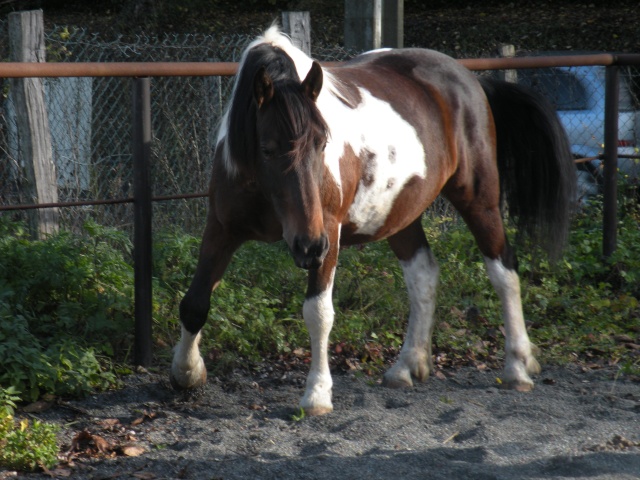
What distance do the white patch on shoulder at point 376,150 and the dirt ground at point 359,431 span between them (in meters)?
0.91

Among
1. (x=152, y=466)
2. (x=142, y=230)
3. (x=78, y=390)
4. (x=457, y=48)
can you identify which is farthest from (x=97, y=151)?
(x=457, y=48)

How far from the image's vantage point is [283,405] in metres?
4.21

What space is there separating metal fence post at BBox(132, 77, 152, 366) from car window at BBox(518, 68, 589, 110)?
499cm

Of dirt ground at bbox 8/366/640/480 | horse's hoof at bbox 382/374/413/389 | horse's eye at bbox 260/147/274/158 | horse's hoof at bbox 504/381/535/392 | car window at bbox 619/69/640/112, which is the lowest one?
horse's hoof at bbox 504/381/535/392

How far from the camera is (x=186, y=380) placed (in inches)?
165

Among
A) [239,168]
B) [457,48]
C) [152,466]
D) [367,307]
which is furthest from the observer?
[457,48]

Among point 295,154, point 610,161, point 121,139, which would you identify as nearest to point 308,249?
point 295,154

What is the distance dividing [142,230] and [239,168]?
109cm

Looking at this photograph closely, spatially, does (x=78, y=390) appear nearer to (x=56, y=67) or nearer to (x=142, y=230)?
(x=142, y=230)

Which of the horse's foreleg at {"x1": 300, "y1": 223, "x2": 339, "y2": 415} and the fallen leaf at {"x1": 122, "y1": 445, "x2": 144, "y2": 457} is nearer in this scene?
the fallen leaf at {"x1": 122, "y1": 445, "x2": 144, "y2": 457}

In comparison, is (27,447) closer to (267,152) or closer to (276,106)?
(267,152)

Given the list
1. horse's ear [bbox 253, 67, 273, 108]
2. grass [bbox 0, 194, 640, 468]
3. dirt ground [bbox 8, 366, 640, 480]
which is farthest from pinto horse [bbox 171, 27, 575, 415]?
grass [bbox 0, 194, 640, 468]

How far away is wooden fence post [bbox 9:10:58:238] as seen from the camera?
5703 mm

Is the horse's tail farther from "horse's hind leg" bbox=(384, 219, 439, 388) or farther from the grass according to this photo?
"horse's hind leg" bbox=(384, 219, 439, 388)
